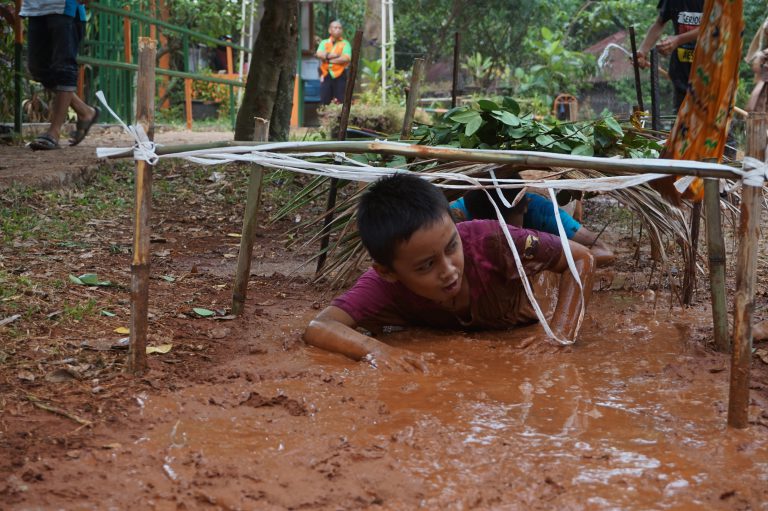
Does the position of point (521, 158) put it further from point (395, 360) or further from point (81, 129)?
point (81, 129)

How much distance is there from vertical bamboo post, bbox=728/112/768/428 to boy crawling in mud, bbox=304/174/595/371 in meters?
0.90

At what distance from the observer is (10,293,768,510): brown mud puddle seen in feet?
5.72

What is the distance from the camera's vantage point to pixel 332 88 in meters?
14.1

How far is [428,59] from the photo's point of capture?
1920 cm

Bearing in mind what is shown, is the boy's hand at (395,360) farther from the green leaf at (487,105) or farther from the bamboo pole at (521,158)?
the green leaf at (487,105)

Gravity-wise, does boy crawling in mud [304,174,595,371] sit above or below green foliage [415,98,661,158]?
below

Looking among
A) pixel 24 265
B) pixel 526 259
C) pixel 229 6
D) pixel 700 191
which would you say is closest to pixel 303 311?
pixel 526 259

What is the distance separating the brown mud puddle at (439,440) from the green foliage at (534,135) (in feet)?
4.19

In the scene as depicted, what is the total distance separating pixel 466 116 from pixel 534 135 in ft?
1.07

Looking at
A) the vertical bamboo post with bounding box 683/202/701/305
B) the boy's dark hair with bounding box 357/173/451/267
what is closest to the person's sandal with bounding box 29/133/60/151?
the boy's dark hair with bounding box 357/173/451/267

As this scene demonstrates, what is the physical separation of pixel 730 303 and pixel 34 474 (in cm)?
293

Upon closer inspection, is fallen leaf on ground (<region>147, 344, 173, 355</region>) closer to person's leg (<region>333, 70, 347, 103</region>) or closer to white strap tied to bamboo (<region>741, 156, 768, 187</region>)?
white strap tied to bamboo (<region>741, 156, 768, 187</region>)

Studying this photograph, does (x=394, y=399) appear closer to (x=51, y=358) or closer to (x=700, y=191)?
(x=51, y=358)

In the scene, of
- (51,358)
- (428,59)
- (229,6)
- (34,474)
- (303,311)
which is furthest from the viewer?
(428,59)
